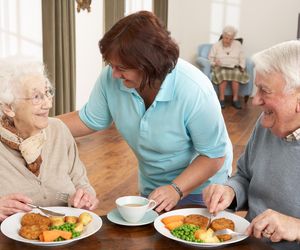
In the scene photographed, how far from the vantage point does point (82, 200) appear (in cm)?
180

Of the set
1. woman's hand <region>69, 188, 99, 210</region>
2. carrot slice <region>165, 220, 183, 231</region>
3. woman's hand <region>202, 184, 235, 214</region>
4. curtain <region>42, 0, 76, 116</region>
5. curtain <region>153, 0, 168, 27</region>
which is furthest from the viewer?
curtain <region>153, 0, 168, 27</region>

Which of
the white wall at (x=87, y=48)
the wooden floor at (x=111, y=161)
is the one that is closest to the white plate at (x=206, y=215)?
the wooden floor at (x=111, y=161)

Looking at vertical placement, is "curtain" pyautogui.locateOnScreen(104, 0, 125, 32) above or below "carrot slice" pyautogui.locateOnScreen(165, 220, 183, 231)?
above

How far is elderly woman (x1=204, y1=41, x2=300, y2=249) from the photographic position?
1448mm

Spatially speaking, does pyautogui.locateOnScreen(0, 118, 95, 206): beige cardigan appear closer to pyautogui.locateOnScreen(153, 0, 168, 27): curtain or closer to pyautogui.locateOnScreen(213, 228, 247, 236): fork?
pyautogui.locateOnScreen(213, 228, 247, 236): fork

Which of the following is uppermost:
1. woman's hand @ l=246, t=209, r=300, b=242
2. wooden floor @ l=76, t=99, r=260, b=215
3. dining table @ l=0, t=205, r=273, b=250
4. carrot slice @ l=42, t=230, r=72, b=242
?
woman's hand @ l=246, t=209, r=300, b=242

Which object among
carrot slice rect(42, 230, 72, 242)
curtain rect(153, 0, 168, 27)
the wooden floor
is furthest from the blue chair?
carrot slice rect(42, 230, 72, 242)

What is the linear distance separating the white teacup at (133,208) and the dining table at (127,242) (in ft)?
0.12

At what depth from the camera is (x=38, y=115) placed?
1828 mm

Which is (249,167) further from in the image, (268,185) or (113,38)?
(113,38)

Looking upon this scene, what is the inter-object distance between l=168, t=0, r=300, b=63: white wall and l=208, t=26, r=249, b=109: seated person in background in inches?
32.3

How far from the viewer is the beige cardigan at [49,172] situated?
1.80 meters

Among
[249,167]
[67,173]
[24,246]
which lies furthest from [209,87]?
[24,246]

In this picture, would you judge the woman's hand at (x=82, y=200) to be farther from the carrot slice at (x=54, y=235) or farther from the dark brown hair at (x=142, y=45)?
the dark brown hair at (x=142, y=45)
